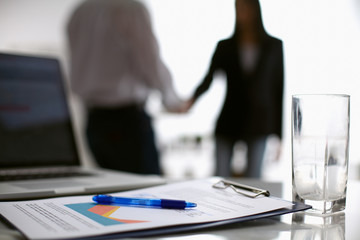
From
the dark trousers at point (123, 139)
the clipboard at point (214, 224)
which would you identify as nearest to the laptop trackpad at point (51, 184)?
the clipboard at point (214, 224)

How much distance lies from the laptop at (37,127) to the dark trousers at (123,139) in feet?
1.95

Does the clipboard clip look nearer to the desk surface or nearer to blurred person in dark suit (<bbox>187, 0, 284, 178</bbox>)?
the desk surface

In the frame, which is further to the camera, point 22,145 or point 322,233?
point 22,145

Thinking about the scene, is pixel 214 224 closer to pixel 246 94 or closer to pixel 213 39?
pixel 246 94

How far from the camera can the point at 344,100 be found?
0.47 metres

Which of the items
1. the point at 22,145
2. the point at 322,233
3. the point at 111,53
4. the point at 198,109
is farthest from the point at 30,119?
the point at 198,109

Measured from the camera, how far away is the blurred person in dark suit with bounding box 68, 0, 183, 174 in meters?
1.53

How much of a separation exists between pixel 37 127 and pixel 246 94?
1.25m

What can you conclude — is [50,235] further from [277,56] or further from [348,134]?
[277,56]

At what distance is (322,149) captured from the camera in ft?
1.53

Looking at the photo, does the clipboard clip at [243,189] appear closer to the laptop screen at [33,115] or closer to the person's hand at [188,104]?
the laptop screen at [33,115]

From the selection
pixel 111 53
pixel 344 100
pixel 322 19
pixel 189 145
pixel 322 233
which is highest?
pixel 322 19

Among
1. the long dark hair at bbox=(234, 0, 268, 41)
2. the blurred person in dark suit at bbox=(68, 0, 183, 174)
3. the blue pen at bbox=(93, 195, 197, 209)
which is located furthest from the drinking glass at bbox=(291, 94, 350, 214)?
the blurred person in dark suit at bbox=(68, 0, 183, 174)

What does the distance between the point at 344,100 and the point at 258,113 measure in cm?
151
